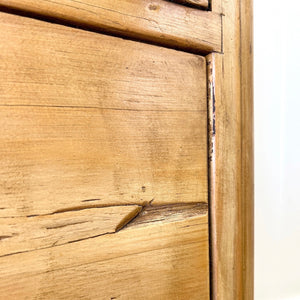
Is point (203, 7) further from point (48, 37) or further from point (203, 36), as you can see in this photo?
point (48, 37)

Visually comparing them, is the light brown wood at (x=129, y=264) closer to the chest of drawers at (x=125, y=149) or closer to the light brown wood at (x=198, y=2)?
the chest of drawers at (x=125, y=149)

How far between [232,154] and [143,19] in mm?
251

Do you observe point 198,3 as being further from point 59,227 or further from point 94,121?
point 59,227

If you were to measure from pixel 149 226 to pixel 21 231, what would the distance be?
0.17 meters

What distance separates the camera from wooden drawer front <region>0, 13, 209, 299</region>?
340mm

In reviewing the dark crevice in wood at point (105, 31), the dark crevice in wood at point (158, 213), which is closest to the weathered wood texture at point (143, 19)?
the dark crevice in wood at point (105, 31)

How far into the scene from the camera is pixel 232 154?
0.52 meters

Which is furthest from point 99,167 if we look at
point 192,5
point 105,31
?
point 192,5

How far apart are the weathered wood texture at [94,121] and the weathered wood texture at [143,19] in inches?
0.5

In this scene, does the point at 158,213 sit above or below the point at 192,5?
below
